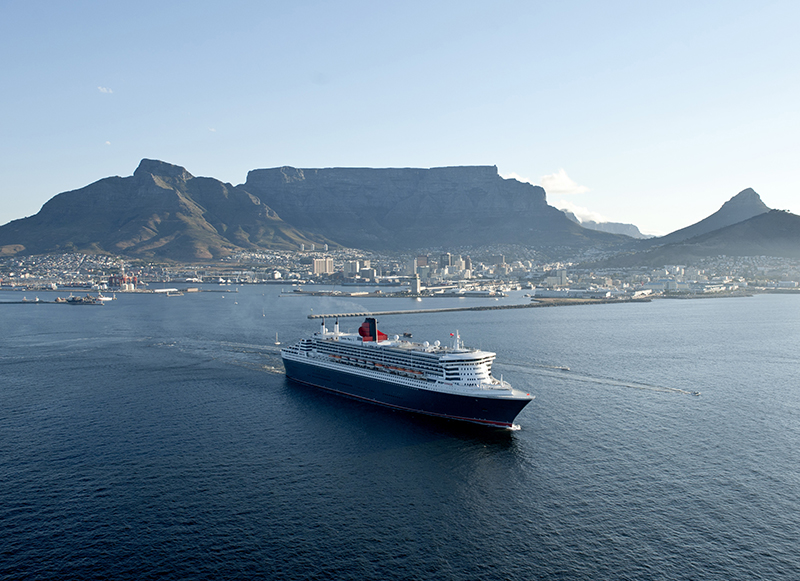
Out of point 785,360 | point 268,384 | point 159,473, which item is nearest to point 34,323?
point 268,384

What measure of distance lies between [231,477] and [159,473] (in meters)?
3.73

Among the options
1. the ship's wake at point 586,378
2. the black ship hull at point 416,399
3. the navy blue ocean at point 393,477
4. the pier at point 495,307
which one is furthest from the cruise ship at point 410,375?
the pier at point 495,307

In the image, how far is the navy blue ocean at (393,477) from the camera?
1920 cm

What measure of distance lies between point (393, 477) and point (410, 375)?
12131 millimetres

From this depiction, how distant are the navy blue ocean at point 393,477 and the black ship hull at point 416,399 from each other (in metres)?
0.99

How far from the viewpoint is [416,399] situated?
36500 millimetres

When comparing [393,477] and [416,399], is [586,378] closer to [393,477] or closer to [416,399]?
[416,399]

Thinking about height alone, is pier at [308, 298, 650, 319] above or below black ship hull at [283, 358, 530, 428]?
above

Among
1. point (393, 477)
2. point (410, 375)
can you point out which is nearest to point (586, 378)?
point (410, 375)

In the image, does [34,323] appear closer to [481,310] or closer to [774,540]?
[481,310]

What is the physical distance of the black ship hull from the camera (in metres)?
32.7

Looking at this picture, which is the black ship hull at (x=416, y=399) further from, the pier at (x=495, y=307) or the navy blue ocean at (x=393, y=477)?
the pier at (x=495, y=307)

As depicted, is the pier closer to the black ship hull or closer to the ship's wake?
the black ship hull

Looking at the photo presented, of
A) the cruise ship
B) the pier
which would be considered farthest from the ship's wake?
the pier
